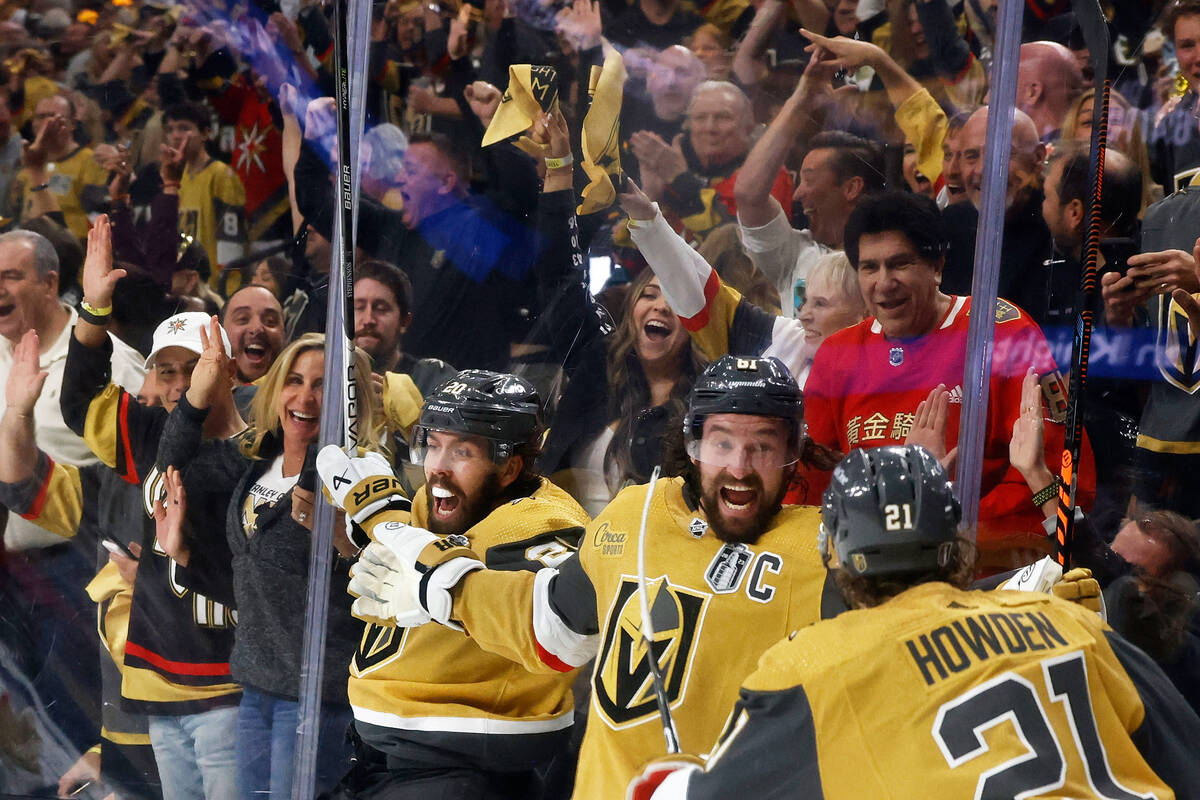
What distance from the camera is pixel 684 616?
7.30 feet

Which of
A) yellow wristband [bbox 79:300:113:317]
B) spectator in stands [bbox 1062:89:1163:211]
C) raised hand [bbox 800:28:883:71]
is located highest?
raised hand [bbox 800:28:883:71]

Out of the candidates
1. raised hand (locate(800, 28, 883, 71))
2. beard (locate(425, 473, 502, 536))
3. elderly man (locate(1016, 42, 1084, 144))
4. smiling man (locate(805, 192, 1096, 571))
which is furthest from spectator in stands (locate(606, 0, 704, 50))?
beard (locate(425, 473, 502, 536))

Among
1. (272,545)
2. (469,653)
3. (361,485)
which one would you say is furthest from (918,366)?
(272,545)

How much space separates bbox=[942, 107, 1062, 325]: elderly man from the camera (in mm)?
2635

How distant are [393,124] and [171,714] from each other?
1.76m

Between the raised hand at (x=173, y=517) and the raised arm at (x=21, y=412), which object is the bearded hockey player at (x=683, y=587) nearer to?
the raised hand at (x=173, y=517)

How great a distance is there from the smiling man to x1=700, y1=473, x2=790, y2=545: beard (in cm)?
47

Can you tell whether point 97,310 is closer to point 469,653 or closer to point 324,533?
point 324,533

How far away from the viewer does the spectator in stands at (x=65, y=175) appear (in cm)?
360

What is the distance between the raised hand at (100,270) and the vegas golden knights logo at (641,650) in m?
2.05

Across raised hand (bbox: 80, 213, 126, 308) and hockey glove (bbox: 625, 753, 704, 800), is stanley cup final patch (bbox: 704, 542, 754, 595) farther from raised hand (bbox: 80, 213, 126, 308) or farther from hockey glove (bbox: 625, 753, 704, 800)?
raised hand (bbox: 80, 213, 126, 308)

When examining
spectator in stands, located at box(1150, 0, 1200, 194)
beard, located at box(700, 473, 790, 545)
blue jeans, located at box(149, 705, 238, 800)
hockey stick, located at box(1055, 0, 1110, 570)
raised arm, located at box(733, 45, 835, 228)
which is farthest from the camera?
blue jeans, located at box(149, 705, 238, 800)

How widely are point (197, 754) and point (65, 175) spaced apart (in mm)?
1716

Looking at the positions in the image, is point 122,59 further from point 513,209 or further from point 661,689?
point 661,689
